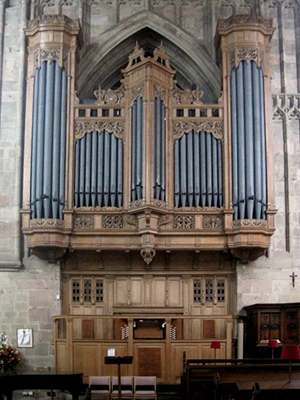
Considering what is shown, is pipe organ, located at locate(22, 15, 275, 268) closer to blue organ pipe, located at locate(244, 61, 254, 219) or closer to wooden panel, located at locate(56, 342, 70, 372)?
blue organ pipe, located at locate(244, 61, 254, 219)

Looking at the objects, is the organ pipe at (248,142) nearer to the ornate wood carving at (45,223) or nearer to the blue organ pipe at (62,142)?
the blue organ pipe at (62,142)

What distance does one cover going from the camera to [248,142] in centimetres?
1944

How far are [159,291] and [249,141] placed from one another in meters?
5.11

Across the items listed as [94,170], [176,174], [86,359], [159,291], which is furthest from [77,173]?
[86,359]

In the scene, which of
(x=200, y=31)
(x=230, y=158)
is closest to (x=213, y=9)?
(x=200, y=31)

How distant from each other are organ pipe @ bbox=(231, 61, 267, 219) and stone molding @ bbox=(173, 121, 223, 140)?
0.45 m

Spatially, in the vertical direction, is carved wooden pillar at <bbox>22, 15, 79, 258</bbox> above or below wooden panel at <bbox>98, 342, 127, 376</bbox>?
above

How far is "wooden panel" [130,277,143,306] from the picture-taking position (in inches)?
797

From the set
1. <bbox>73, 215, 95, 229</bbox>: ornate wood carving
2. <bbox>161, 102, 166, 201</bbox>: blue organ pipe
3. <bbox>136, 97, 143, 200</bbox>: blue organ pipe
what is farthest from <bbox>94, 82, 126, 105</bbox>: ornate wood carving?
<bbox>73, 215, 95, 229</bbox>: ornate wood carving

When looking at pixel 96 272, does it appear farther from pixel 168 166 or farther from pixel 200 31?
pixel 200 31

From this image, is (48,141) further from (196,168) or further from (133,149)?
(196,168)

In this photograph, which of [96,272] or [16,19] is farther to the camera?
[16,19]

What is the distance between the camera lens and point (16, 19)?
71.2 ft

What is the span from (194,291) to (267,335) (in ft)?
9.51
